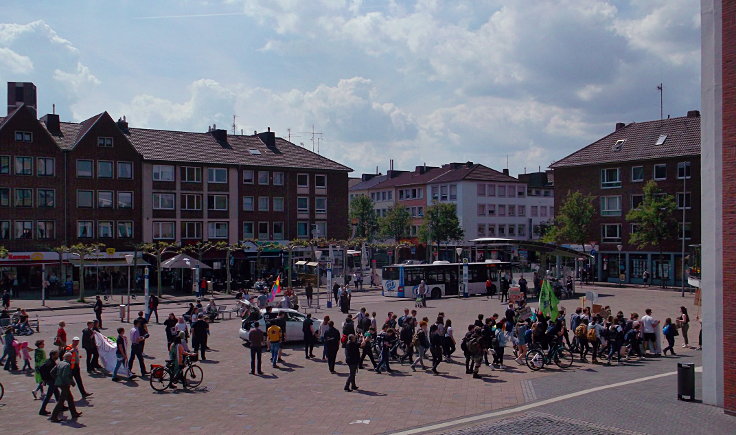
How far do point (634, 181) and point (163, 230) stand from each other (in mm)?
40135

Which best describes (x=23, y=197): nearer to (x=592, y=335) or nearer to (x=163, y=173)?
(x=163, y=173)

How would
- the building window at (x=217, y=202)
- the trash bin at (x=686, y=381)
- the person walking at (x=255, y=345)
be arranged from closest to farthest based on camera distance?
the trash bin at (x=686, y=381)
the person walking at (x=255, y=345)
the building window at (x=217, y=202)

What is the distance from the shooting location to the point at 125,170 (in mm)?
57000

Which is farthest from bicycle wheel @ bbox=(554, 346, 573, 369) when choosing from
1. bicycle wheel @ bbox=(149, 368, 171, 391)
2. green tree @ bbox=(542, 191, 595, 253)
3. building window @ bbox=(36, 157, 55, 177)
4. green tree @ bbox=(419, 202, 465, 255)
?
green tree @ bbox=(419, 202, 465, 255)

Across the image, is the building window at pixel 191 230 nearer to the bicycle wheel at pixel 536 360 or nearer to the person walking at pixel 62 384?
the bicycle wheel at pixel 536 360

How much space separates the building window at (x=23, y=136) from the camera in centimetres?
5188

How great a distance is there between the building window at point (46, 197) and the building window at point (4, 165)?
252 centimetres

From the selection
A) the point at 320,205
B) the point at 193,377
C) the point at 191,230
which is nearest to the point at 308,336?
the point at 193,377

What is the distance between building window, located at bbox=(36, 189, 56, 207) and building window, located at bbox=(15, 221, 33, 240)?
1.65 m

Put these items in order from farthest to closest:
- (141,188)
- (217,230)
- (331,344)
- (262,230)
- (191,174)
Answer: (262,230)
(217,230)
(191,174)
(141,188)
(331,344)

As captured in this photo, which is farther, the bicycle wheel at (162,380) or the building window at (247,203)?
the building window at (247,203)

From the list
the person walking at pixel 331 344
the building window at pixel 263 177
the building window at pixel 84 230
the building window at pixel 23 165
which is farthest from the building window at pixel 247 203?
the person walking at pixel 331 344

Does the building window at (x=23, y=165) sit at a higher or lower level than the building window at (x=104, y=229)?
higher

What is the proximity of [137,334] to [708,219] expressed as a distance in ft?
50.7
